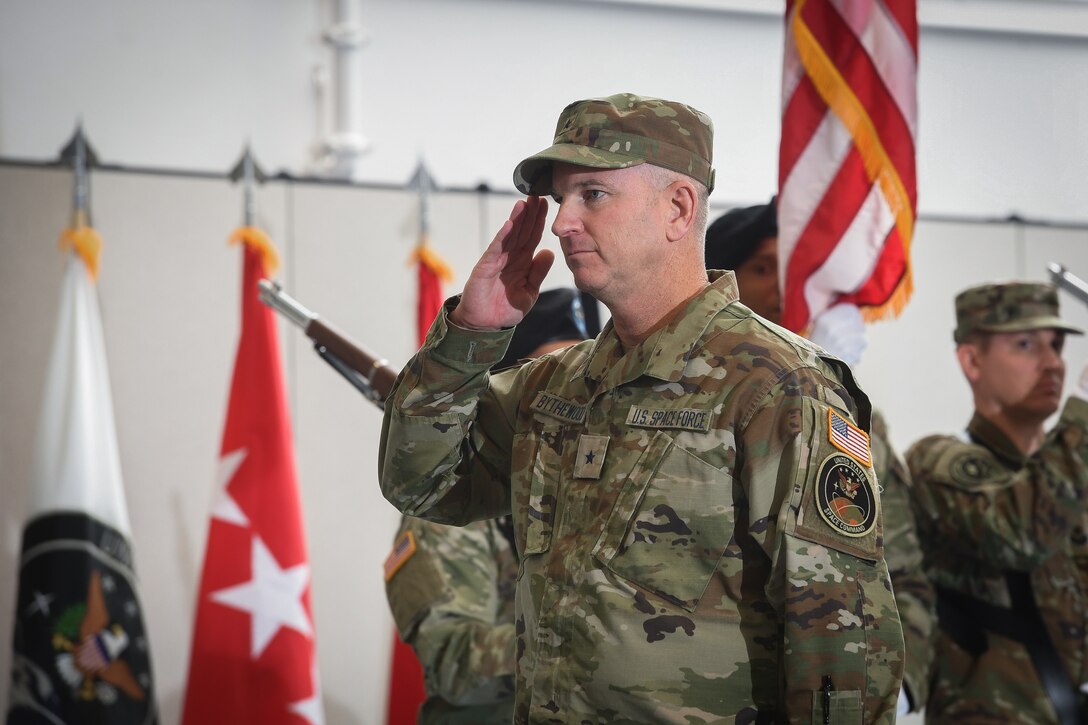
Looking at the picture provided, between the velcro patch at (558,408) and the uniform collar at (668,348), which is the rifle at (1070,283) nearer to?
the uniform collar at (668,348)

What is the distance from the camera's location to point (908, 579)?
2.29 m

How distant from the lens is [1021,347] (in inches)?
102

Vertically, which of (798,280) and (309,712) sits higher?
(798,280)

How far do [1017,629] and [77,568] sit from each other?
2217 millimetres

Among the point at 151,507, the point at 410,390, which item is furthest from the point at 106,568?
the point at 410,390

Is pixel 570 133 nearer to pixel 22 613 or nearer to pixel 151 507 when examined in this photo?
pixel 22 613

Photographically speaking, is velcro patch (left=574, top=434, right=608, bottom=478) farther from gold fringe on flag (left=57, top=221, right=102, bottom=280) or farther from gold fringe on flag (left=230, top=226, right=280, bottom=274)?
gold fringe on flag (left=57, top=221, right=102, bottom=280)

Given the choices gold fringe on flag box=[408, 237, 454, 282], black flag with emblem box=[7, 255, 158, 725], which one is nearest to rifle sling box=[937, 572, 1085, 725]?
gold fringe on flag box=[408, 237, 454, 282]

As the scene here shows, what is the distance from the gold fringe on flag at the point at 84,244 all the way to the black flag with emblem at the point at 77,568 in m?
0.02

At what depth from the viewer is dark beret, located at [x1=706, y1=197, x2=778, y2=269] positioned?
217 cm

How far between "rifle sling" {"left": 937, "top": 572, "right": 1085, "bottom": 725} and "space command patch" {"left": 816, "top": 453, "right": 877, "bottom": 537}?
4.49ft

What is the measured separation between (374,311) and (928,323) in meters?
2.04

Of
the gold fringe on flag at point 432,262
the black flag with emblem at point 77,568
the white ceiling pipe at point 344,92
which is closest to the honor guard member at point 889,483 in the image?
the gold fringe on flag at point 432,262

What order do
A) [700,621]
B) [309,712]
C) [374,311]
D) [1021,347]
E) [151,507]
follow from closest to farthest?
[700,621]
[1021,347]
[309,712]
[151,507]
[374,311]
